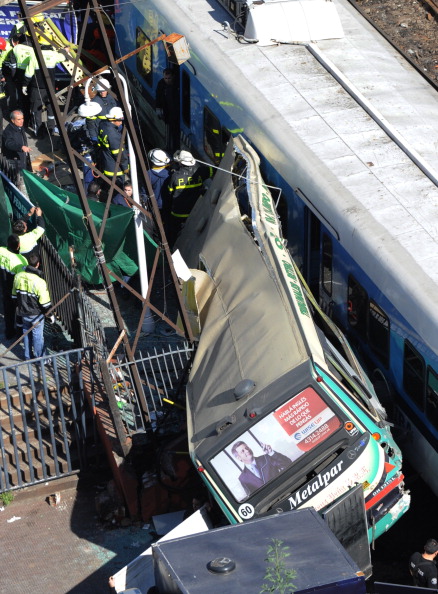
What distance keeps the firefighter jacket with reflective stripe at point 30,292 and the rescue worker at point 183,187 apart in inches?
97.3

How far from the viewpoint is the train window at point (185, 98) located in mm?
16266

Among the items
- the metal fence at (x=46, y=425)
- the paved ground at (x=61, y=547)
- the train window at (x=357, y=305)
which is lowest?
the paved ground at (x=61, y=547)

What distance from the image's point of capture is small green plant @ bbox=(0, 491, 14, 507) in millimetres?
12165

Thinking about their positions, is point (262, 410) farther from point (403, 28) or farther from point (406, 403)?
point (403, 28)

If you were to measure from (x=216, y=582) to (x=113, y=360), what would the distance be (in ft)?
14.9

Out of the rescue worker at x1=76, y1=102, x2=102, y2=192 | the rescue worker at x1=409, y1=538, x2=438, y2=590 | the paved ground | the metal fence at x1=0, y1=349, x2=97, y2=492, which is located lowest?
the paved ground

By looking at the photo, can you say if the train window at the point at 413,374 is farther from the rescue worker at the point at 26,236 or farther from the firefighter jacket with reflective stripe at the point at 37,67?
the firefighter jacket with reflective stripe at the point at 37,67

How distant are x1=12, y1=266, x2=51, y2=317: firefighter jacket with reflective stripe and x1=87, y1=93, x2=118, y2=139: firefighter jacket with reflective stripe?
3.99m

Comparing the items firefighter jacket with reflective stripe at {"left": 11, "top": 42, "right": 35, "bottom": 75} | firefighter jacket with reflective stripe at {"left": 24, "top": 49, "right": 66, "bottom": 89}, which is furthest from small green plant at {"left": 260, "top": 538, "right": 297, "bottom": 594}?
firefighter jacket with reflective stripe at {"left": 11, "top": 42, "right": 35, "bottom": 75}

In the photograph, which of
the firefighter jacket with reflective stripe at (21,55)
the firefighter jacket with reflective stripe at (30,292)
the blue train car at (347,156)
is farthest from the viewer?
the firefighter jacket with reflective stripe at (21,55)

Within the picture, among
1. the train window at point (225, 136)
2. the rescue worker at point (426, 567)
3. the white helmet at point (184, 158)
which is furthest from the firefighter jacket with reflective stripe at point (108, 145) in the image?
the rescue worker at point (426, 567)

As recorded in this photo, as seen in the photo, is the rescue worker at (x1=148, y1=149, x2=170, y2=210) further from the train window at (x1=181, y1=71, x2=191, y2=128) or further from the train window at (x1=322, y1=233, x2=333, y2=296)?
the train window at (x1=322, y1=233, x2=333, y2=296)

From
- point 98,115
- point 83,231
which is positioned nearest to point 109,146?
point 98,115

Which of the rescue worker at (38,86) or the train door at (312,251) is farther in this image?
the rescue worker at (38,86)
